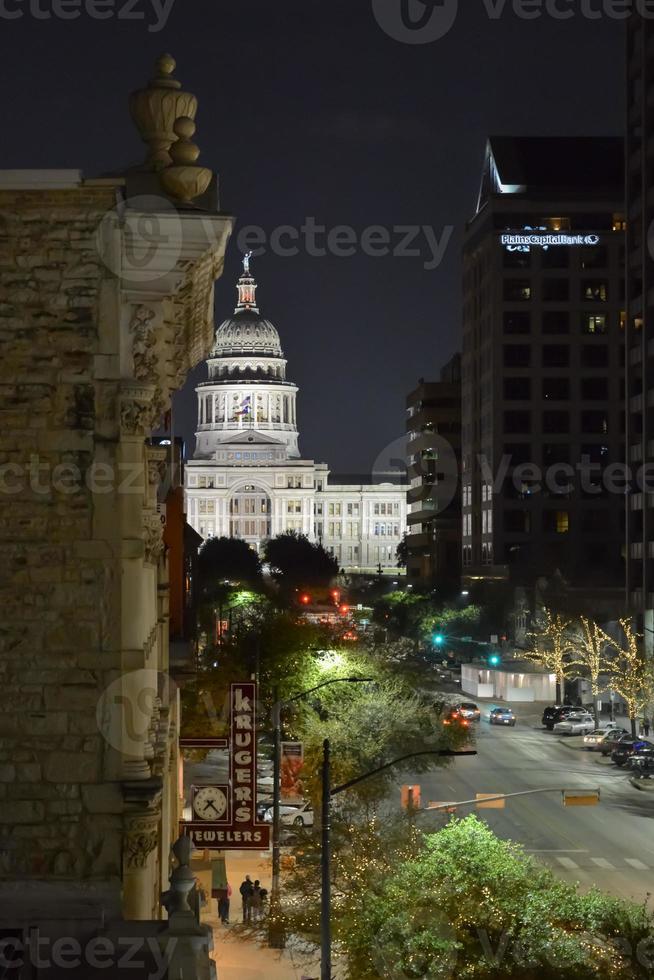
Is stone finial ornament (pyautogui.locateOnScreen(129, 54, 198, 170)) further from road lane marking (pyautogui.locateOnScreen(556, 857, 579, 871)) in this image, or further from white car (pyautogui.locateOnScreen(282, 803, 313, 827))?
white car (pyautogui.locateOnScreen(282, 803, 313, 827))

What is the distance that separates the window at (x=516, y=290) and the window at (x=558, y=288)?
1.45 m

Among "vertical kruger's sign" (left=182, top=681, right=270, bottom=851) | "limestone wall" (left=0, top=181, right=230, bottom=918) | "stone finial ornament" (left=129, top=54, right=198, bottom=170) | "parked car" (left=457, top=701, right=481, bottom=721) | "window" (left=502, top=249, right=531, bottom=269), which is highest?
"window" (left=502, top=249, right=531, bottom=269)

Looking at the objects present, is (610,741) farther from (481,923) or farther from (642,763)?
(481,923)

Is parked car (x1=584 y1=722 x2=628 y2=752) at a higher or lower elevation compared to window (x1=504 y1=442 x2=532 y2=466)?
lower

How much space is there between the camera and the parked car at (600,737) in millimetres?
62375

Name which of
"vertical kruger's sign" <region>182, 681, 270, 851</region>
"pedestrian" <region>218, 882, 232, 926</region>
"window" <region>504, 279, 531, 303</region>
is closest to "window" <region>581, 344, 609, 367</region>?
"window" <region>504, 279, 531, 303</region>

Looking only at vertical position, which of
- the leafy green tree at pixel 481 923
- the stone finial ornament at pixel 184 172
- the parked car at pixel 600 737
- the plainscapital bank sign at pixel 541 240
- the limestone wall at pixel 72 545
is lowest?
the parked car at pixel 600 737

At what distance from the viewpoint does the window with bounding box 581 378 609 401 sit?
427 feet

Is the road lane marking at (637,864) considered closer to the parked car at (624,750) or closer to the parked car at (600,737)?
the parked car at (624,750)

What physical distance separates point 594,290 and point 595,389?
26.9 feet

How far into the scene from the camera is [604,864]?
128 ft

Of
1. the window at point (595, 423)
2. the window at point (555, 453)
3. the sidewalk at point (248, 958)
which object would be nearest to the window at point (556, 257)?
the window at point (595, 423)

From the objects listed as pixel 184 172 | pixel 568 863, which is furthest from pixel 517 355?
pixel 184 172

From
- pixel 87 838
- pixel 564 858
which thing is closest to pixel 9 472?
pixel 87 838
